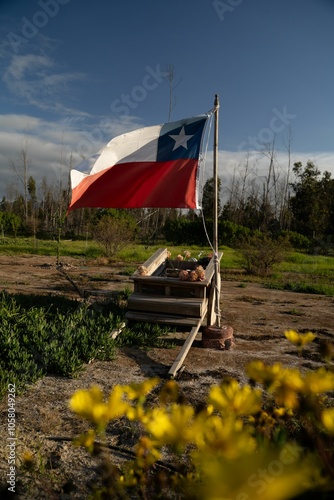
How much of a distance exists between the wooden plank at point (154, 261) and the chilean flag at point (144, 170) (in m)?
1.44

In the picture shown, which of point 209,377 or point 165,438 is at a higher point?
point 165,438

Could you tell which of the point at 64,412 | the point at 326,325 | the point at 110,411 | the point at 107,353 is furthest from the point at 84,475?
the point at 326,325

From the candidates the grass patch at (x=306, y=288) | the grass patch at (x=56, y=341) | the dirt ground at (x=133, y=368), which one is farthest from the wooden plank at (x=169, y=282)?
the grass patch at (x=306, y=288)

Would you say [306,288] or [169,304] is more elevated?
[169,304]

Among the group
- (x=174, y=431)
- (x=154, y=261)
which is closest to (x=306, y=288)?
(x=154, y=261)

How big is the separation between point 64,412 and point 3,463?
88 cm

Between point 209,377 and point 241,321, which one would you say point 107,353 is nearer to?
point 209,377

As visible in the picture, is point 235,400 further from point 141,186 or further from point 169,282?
point 169,282

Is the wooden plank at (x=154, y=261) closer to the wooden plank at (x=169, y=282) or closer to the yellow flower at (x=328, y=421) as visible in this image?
the wooden plank at (x=169, y=282)

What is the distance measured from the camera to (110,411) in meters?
0.94

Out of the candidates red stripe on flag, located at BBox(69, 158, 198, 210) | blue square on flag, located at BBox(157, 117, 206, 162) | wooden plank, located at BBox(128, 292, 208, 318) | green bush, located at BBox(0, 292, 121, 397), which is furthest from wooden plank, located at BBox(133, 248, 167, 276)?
blue square on flag, located at BBox(157, 117, 206, 162)

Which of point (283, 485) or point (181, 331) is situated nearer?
point (283, 485)

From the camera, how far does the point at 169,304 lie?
5.69 metres

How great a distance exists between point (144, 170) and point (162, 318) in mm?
2169
